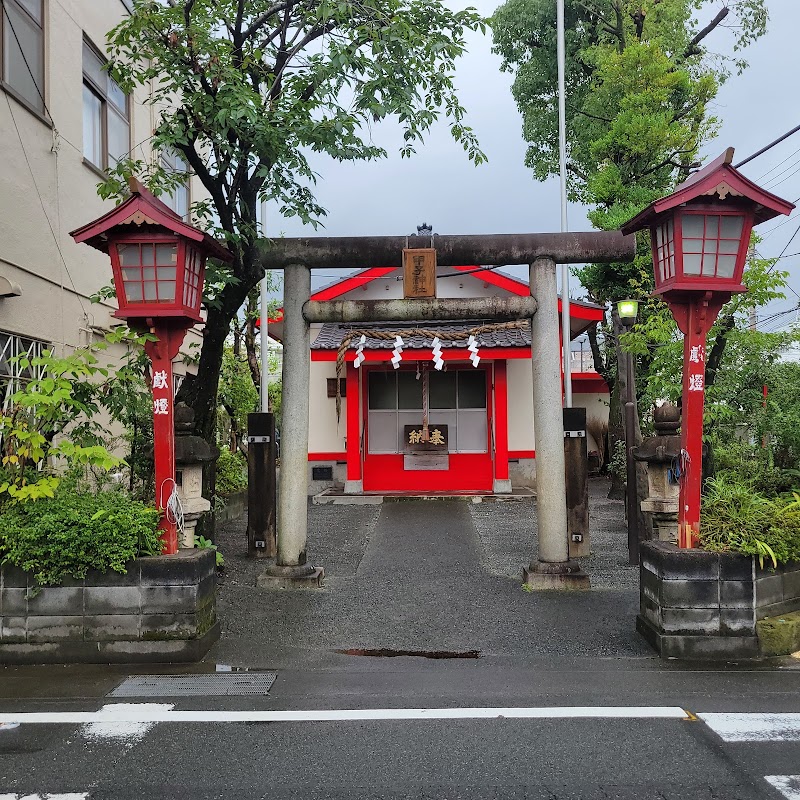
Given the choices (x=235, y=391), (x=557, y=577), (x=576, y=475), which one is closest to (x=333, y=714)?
(x=557, y=577)

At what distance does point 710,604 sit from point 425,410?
9.57 meters

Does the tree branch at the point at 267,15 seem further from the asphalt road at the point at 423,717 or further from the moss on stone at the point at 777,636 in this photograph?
the moss on stone at the point at 777,636

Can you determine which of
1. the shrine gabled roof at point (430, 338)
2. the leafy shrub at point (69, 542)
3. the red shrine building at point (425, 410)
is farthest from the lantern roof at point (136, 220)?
the red shrine building at point (425, 410)

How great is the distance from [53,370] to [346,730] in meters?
3.81

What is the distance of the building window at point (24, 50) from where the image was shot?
340 inches

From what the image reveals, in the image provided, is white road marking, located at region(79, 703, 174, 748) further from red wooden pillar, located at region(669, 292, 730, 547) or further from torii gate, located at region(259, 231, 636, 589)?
red wooden pillar, located at region(669, 292, 730, 547)

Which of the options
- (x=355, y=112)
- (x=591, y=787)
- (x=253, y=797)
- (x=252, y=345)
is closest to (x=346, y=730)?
(x=253, y=797)

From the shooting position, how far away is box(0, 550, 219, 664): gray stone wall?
540 centimetres

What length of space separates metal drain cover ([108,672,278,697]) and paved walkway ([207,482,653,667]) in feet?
1.05

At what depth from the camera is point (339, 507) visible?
14000 mm

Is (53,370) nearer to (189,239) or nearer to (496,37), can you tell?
(189,239)

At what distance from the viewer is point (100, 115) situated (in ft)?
39.2

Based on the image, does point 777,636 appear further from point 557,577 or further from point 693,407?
point 557,577

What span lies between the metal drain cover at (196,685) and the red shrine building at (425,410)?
9641mm
